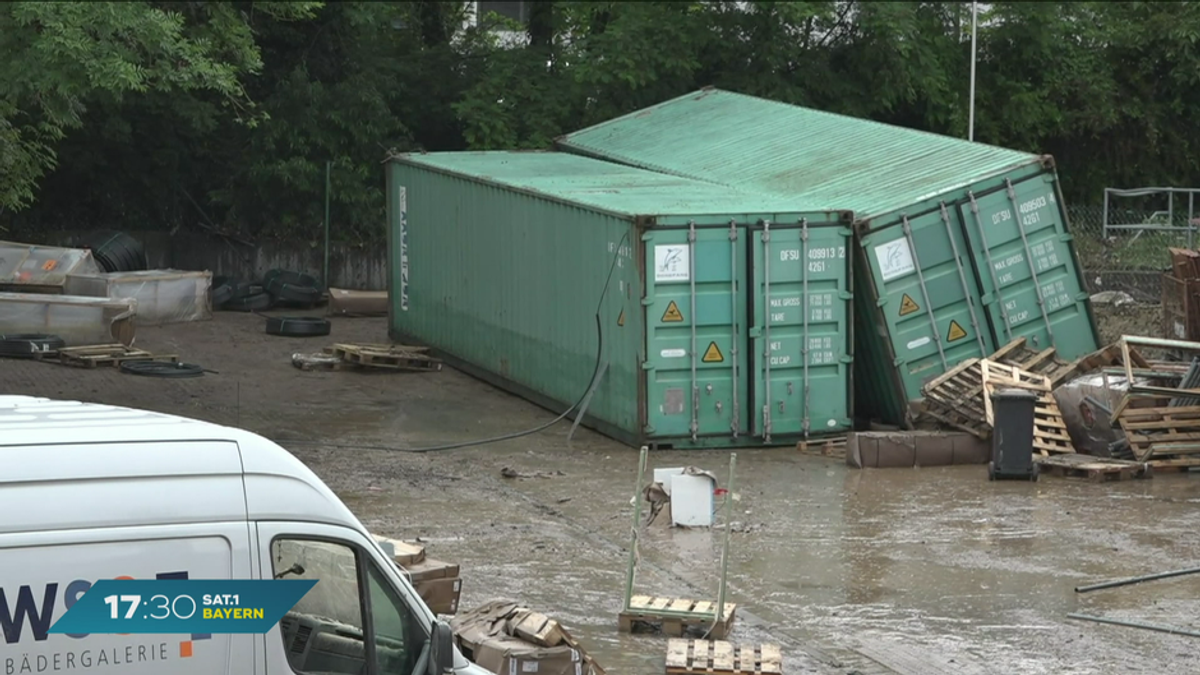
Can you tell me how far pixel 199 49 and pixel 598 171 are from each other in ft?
22.1

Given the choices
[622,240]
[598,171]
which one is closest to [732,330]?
[622,240]

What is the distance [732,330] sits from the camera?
17.4m

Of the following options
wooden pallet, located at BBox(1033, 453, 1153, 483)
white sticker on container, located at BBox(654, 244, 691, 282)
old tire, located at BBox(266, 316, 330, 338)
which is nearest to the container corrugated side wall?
white sticker on container, located at BBox(654, 244, 691, 282)

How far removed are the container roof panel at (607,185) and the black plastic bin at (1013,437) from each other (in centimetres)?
296

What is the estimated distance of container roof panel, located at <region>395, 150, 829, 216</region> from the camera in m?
17.7

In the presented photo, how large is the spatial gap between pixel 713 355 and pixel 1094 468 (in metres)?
4.02

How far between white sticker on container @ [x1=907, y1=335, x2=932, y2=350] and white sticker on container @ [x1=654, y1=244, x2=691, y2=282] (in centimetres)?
281

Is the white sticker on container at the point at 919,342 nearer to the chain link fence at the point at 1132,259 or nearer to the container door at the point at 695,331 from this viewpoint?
the container door at the point at 695,331

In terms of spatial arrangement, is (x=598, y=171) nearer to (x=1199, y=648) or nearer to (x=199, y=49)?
(x=199, y=49)

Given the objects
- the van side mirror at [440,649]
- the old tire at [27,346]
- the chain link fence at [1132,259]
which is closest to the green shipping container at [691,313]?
the old tire at [27,346]

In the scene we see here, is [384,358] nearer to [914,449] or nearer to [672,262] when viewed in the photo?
[672,262]

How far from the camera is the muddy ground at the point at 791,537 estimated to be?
36.0ft

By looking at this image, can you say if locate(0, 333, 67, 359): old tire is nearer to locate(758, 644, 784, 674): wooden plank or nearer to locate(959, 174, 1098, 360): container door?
locate(959, 174, 1098, 360): container door

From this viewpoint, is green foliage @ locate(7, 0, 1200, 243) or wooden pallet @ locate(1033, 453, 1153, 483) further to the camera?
green foliage @ locate(7, 0, 1200, 243)
